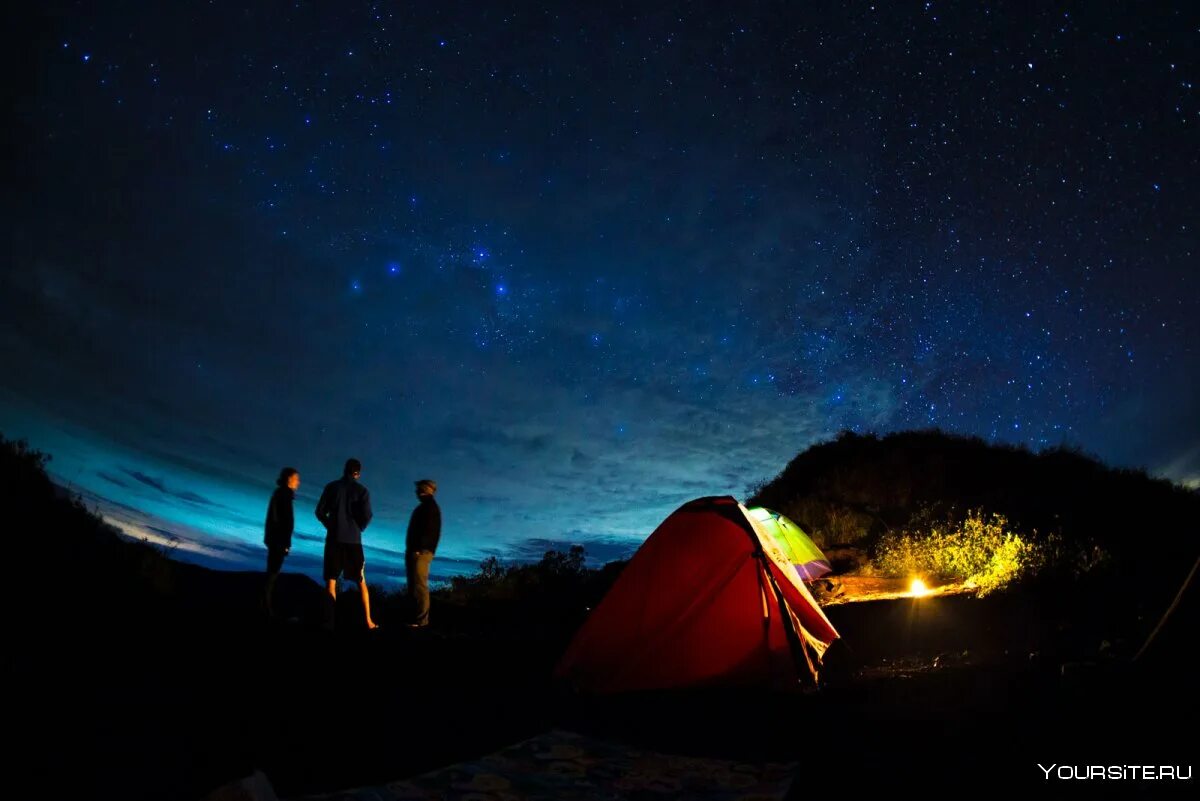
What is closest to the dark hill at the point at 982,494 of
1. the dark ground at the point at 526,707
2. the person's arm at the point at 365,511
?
the dark ground at the point at 526,707

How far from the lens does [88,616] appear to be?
646 cm

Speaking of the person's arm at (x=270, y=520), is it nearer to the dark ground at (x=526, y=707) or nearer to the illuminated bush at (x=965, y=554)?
the dark ground at (x=526, y=707)

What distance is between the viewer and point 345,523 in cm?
889

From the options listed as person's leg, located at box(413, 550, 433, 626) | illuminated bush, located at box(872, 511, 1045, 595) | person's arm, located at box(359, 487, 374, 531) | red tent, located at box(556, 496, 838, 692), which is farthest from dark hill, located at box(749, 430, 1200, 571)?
person's arm, located at box(359, 487, 374, 531)

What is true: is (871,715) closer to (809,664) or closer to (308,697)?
(809,664)

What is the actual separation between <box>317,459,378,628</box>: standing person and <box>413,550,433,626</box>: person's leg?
81cm

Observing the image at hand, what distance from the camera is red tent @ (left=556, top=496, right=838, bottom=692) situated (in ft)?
22.8

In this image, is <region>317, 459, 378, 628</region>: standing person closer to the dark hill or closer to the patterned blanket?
the patterned blanket

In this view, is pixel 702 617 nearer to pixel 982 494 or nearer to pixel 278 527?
pixel 278 527

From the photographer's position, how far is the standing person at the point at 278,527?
9055 millimetres

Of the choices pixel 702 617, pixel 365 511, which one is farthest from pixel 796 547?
pixel 365 511

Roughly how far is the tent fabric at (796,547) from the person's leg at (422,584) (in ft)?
18.6

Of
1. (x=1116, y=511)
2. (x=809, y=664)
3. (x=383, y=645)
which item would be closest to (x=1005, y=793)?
(x=809, y=664)

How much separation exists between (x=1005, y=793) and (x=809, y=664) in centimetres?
302
